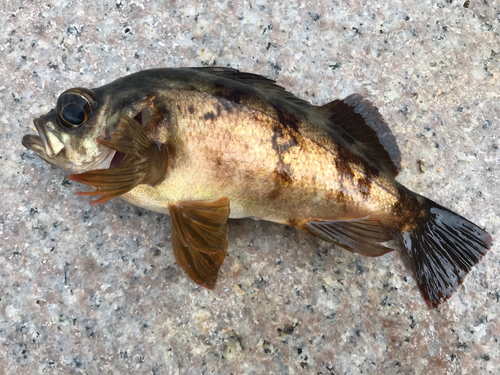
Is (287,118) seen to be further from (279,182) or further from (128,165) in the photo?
(128,165)

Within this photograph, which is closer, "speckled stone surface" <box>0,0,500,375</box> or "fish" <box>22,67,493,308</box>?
"fish" <box>22,67,493,308</box>

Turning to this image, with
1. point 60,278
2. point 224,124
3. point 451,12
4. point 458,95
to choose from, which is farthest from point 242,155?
point 451,12

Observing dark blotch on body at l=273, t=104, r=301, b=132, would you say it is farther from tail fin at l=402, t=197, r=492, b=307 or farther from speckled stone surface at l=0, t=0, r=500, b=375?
tail fin at l=402, t=197, r=492, b=307

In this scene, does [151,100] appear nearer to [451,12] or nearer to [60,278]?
[60,278]

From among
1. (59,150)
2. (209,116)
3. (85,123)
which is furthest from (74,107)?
(209,116)

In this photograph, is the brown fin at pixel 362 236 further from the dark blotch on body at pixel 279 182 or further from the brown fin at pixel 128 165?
the brown fin at pixel 128 165

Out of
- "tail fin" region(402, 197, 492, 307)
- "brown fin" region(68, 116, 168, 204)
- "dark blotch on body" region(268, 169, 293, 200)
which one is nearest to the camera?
"brown fin" region(68, 116, 168, 204)

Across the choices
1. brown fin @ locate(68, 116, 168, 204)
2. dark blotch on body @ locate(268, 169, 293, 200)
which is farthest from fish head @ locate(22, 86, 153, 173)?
dark blotch on body @ locate(268, 169, 293, 200)

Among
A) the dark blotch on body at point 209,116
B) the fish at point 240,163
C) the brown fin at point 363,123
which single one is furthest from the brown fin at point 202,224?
the brown fin at point 363,123

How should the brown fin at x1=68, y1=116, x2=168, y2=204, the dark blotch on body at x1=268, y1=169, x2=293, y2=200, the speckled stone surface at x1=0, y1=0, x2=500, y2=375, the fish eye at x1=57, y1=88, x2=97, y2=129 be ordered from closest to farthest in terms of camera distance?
1. the brown fin at x1=68, y1=116, x2=168, y2=204
2. the fish eye at x1=57, y1=88, x2=97, y2=129
3. the dark blotch on body at x1=268, y1=169, x2=293, y2=200
4. the speckled stone surface at x1=0, y1=0, x2=500, y2=375
